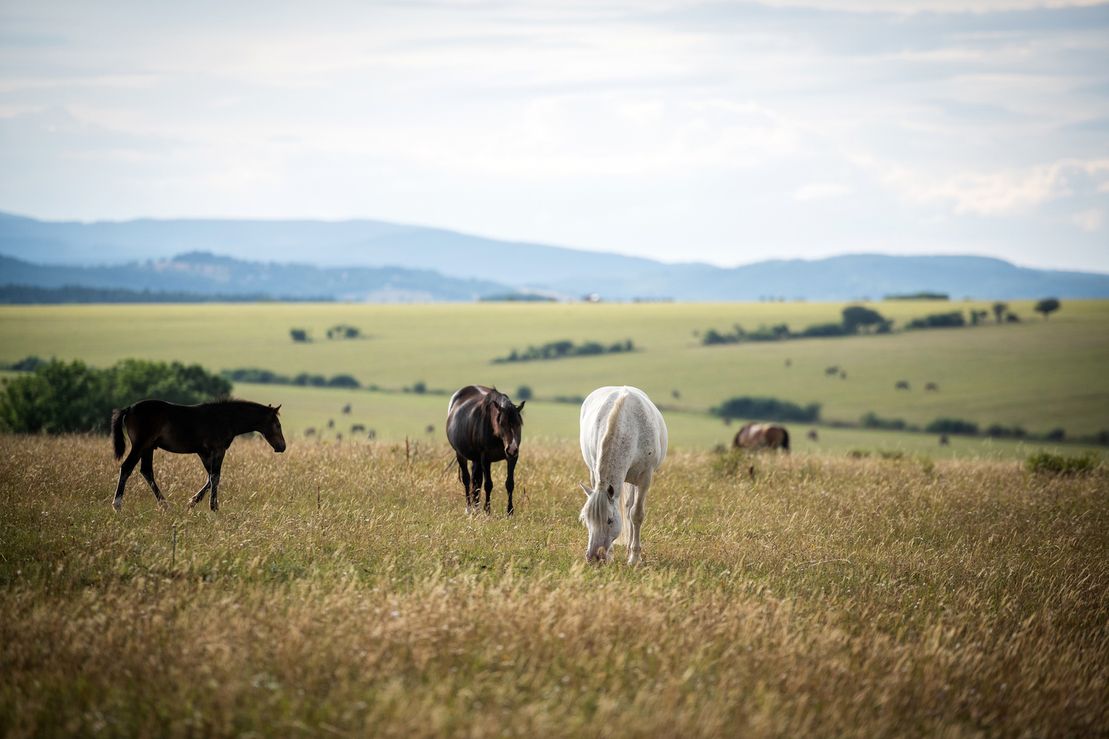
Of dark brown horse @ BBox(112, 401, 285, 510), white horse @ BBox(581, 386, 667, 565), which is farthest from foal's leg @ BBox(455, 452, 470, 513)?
dark brown horse @ BBox(112, 401, 285, 510)

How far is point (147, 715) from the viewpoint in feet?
20.7

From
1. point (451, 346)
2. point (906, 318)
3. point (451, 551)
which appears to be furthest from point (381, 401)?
point (906, 318)

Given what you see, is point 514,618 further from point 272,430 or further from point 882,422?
point 882,422

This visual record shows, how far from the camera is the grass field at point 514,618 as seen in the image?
6.52 metres

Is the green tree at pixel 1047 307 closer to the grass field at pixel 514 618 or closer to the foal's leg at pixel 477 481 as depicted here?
the grass field at pixel 514 618

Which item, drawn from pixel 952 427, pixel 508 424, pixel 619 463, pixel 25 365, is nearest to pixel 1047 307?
pixel 952 427

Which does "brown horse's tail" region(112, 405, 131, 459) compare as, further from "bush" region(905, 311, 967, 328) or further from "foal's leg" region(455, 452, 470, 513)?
"bush" region(905, 311, 967, 328)

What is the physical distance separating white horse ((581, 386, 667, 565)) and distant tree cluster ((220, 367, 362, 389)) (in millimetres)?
92408

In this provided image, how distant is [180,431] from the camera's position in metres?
12.6

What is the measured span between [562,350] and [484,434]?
117m

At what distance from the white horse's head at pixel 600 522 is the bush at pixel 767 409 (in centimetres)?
7731

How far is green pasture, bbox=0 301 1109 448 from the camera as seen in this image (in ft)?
271

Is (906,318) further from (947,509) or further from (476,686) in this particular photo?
(476,686)

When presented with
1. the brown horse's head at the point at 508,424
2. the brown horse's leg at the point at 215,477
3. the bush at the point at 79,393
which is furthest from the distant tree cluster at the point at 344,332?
the brown horse's head at the point at 508,424
